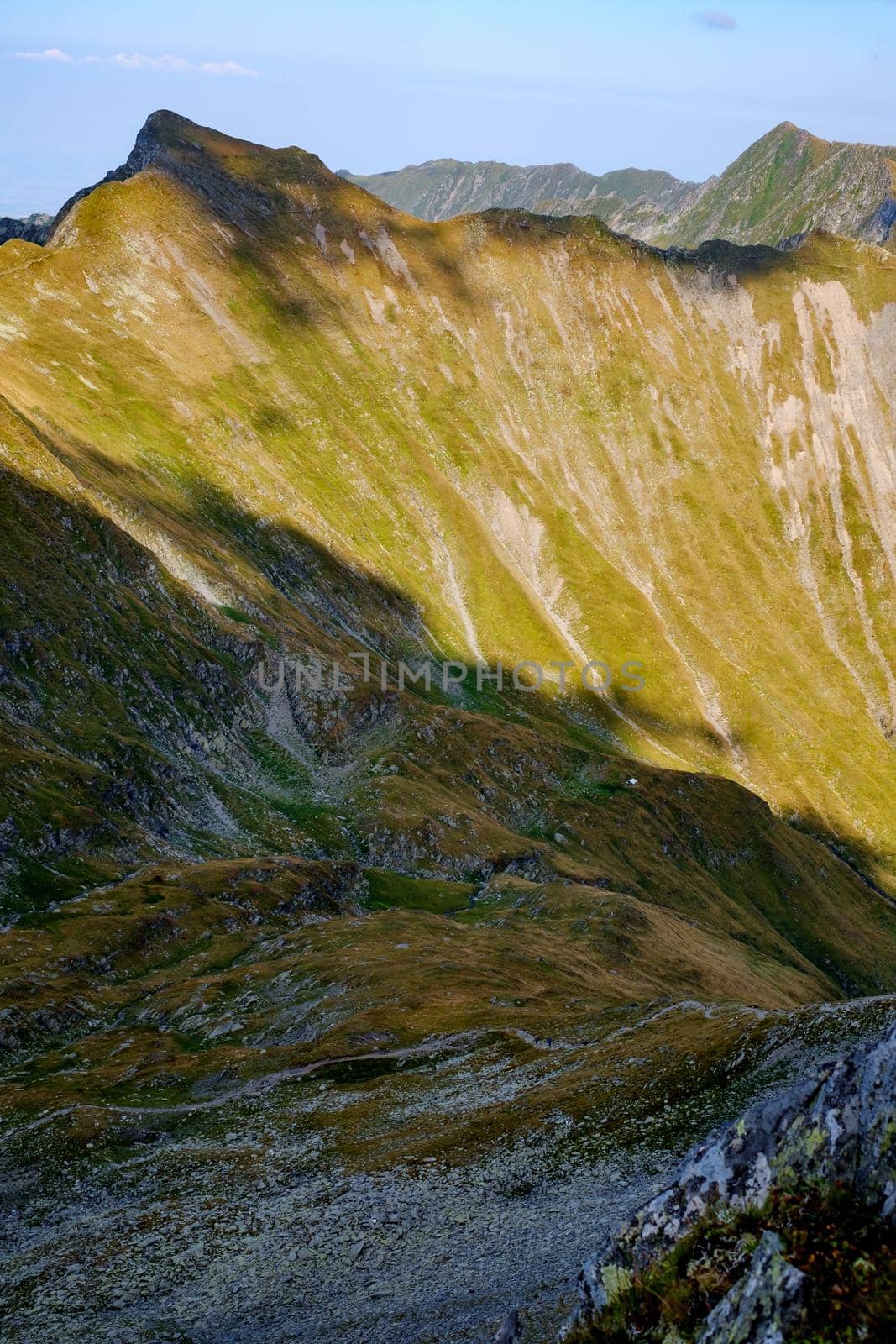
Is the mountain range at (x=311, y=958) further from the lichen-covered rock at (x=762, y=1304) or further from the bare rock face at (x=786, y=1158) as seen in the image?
the lichen-covered rock at (x=762, y=1304)

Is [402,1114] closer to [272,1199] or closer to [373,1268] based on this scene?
[272,1199]

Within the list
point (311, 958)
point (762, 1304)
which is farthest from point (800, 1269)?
point (311, 958)

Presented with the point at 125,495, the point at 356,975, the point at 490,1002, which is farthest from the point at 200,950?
the point at 125,495

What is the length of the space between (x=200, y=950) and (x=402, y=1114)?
44543 mm

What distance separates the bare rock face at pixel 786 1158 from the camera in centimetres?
2267


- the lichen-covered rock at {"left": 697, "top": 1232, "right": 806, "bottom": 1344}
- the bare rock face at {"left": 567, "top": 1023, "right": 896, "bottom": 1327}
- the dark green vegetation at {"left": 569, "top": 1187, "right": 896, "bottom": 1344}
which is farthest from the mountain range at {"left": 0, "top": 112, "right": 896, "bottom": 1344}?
the lichen-covered rock at {"left": 697, "top": 1232, "right": 806, "bottom": 1344}

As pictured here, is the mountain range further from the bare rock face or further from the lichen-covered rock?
the lichen-covered rock

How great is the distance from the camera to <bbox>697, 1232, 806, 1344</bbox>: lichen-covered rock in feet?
66.6

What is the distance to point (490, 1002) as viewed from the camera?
76125mm

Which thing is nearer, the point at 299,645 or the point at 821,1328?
the point at 821,1328

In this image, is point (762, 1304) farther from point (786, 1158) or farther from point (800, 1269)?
point (786, 1158)

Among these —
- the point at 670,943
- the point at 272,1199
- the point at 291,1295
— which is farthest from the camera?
the point at 670,943

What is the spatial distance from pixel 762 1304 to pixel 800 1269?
3.24 feet

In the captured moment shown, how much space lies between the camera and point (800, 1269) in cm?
2098
